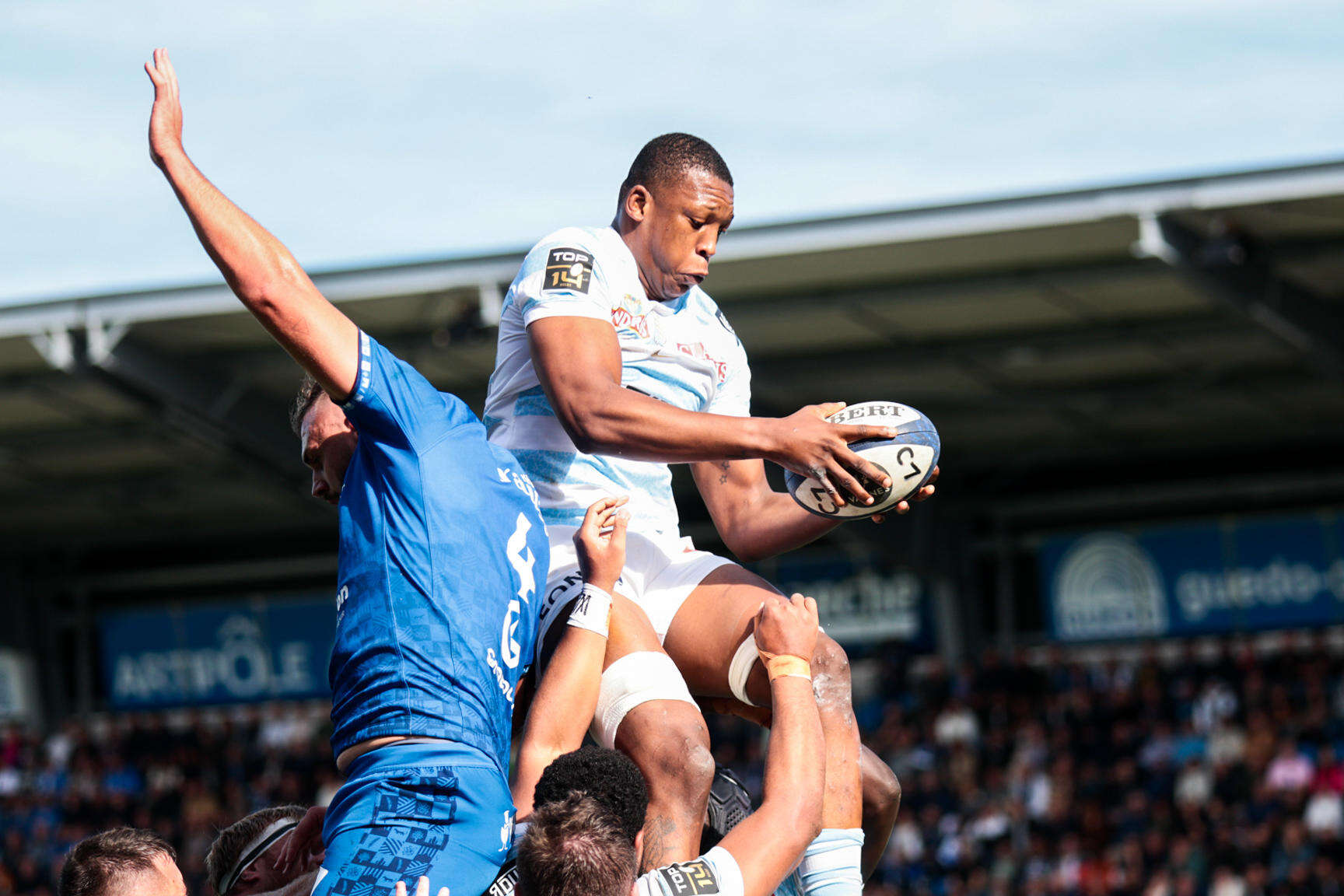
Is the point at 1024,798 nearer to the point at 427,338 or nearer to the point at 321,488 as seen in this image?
the point at 427,338

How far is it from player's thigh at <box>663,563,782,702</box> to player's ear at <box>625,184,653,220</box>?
977 millimetres

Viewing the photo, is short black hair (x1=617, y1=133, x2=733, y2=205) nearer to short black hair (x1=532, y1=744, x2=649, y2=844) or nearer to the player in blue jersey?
the player in blue jersey

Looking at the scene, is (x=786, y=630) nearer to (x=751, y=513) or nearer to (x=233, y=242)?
(x=751, y=513)

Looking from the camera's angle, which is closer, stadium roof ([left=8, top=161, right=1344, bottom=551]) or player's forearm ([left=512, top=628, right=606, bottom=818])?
player's forearm ([left=512, top=628, right=606, bottom=818])

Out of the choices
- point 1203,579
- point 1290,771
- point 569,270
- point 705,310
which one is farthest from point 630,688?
point 1203,579

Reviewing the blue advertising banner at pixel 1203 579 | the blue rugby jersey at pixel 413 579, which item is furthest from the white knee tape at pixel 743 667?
the blue advertising banner at pixel 1203 579

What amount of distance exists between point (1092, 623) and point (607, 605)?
20477mm

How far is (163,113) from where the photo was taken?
306 centimetres

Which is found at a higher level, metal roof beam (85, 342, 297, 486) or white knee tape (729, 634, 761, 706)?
metal roof beam (85, 342, 297, 486)

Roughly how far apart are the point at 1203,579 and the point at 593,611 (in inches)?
808

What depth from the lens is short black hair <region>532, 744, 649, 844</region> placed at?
126 inches

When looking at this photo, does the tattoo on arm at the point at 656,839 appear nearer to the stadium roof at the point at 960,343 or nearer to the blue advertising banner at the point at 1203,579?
the stadium roof at the point at 960,343

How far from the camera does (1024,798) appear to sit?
20172 mm

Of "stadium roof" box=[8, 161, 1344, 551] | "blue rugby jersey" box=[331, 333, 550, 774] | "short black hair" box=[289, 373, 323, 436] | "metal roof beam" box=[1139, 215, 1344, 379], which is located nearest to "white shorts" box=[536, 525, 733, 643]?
"blue rugby jersey" box=[331, 333, 550, 774]
